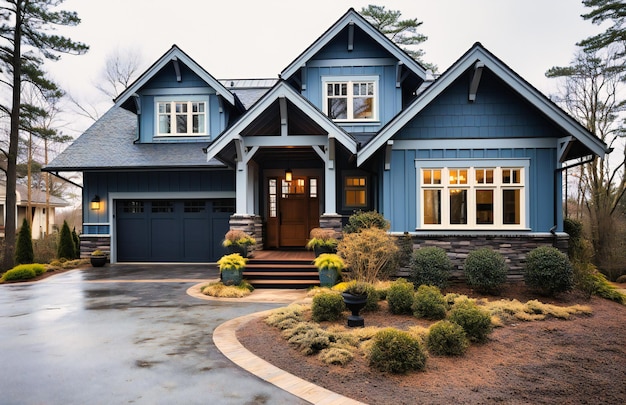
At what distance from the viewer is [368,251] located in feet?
26.6

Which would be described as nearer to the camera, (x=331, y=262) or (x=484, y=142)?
(x=331, y=262)

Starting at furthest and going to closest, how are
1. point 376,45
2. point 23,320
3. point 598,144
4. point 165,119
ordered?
point 165,119, point 376,45, point 598,144, point 23,320

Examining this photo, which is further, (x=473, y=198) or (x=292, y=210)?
(x=292, y=210)

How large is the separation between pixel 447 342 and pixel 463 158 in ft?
19.8

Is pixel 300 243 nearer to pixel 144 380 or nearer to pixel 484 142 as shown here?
pixel 484 142

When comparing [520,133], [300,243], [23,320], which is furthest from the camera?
[300,243]

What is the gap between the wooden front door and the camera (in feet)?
43.0

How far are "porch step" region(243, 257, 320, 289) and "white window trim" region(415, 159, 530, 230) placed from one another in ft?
9.89

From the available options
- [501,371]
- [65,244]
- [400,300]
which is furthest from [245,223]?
[65,244]

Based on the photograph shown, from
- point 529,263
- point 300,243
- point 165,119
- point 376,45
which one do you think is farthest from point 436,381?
point 165,119

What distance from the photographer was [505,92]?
9602 millimetres

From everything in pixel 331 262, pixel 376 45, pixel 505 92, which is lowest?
pixel 331 262

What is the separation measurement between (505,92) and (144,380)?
9.69 m

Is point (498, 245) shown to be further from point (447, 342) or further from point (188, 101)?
point (188, 101)
